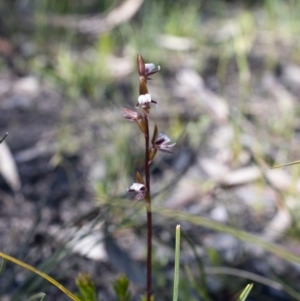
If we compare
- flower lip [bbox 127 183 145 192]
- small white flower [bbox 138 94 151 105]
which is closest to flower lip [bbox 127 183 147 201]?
flower lip [bbox 127 183 145 192]

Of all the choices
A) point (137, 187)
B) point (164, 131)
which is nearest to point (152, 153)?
point (137, 187)

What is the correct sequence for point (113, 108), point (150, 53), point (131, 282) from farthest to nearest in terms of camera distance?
1. point (150, 53)
2. point (113, 108)
3. point (131, 282)

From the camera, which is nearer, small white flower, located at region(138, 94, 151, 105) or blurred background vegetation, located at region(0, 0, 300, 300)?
small white flower, located at region(138, 94, 151, 105)

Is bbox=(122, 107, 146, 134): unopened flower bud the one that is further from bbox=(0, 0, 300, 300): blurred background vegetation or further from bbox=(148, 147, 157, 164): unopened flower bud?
bbox=(0, 0, 300, 300): blurred background vegetation

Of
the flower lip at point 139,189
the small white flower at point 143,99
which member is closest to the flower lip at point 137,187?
the flower lip at point 139,189

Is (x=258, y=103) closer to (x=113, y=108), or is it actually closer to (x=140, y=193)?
(x=113, y=108)

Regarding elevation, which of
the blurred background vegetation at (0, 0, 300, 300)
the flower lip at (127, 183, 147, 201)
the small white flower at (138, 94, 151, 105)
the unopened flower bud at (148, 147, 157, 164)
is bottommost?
the blurred background vegetation at (0, 0, 300, 300)


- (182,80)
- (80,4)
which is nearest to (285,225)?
(182,80)

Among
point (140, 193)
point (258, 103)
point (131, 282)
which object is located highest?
point (140, 193)
